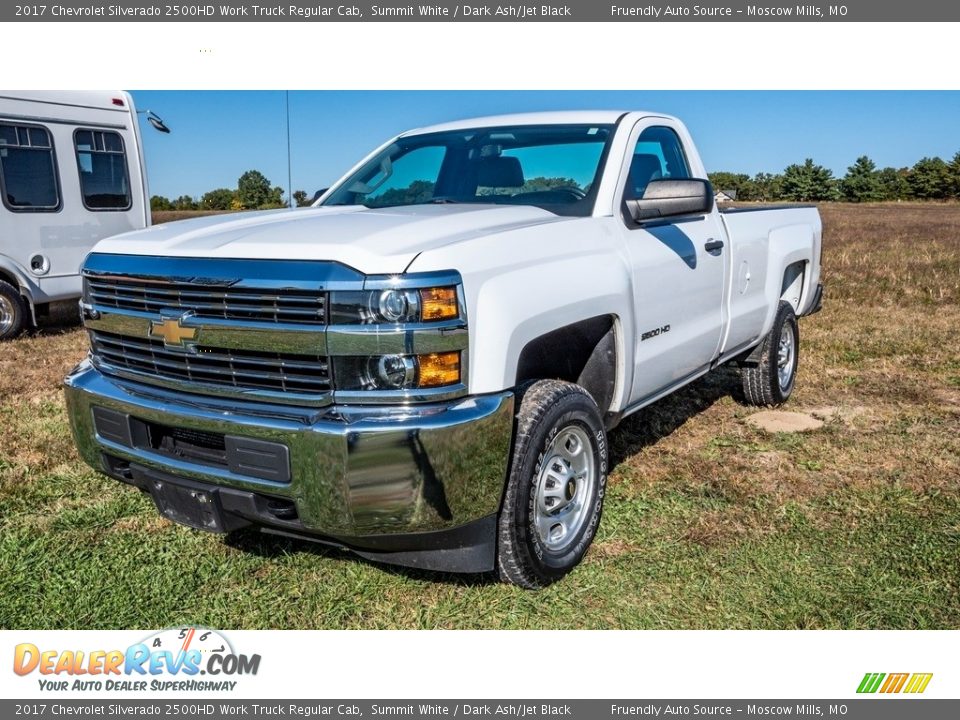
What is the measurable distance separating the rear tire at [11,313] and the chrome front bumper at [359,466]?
24.8ft

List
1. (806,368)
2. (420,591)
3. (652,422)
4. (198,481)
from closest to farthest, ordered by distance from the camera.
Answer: (198,481), (420,591), (652,422), (806,368)

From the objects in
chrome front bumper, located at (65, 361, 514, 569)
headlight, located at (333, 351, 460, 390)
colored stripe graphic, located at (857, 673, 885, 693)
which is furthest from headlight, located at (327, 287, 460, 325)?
colored stripe graphic, located at (857, 673, 885, 693)

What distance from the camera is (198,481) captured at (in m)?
2.93

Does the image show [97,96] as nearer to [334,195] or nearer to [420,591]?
[334,195]

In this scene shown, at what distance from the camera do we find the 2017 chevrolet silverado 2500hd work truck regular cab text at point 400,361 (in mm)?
2654

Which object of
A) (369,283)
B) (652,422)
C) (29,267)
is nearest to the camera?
(369,283)

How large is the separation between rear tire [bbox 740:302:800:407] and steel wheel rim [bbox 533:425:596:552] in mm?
2899

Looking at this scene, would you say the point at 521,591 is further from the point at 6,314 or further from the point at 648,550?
the point at 6,314

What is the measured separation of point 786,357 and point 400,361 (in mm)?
4562

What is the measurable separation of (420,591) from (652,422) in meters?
2.77

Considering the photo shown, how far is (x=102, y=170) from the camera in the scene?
10500 mm

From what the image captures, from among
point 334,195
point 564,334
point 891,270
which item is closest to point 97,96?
point 334,195

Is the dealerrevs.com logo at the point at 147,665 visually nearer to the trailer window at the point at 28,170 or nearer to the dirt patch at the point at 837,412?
the dirt patch at the point at 837,412

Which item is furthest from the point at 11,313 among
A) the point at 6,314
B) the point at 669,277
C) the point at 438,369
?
the point at 438,369
